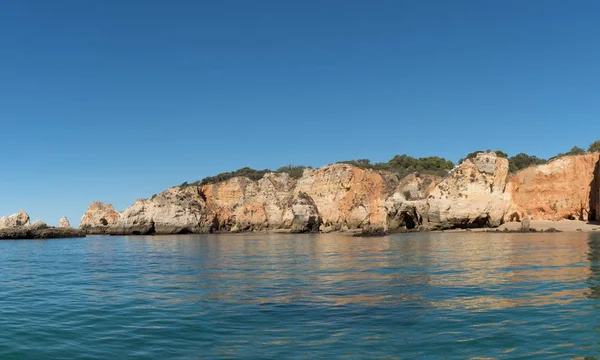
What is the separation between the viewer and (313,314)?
10.8m

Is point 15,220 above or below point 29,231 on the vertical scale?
above

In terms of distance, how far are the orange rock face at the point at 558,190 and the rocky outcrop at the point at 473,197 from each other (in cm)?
298

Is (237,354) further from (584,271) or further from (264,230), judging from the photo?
(264,230)

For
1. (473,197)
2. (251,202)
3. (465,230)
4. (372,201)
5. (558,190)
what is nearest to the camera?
(465,230)

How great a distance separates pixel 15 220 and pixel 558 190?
8706 cm

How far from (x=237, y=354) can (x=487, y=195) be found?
177 feet

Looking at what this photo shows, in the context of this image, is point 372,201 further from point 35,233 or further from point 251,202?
point 35,233

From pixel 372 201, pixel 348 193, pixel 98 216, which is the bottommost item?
pixel 98 216

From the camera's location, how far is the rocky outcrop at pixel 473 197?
2194 inches

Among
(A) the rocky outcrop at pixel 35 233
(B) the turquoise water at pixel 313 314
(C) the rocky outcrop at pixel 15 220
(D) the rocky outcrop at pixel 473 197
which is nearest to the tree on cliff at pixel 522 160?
(D) the rocky outcrop at pixel 473 197

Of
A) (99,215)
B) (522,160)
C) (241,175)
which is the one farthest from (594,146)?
(99,215)

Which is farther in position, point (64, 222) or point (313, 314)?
point (64, 222)

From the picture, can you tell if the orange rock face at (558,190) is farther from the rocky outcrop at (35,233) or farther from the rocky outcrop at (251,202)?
the rocky outcrop at (35,233)

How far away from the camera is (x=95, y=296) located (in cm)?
1432
